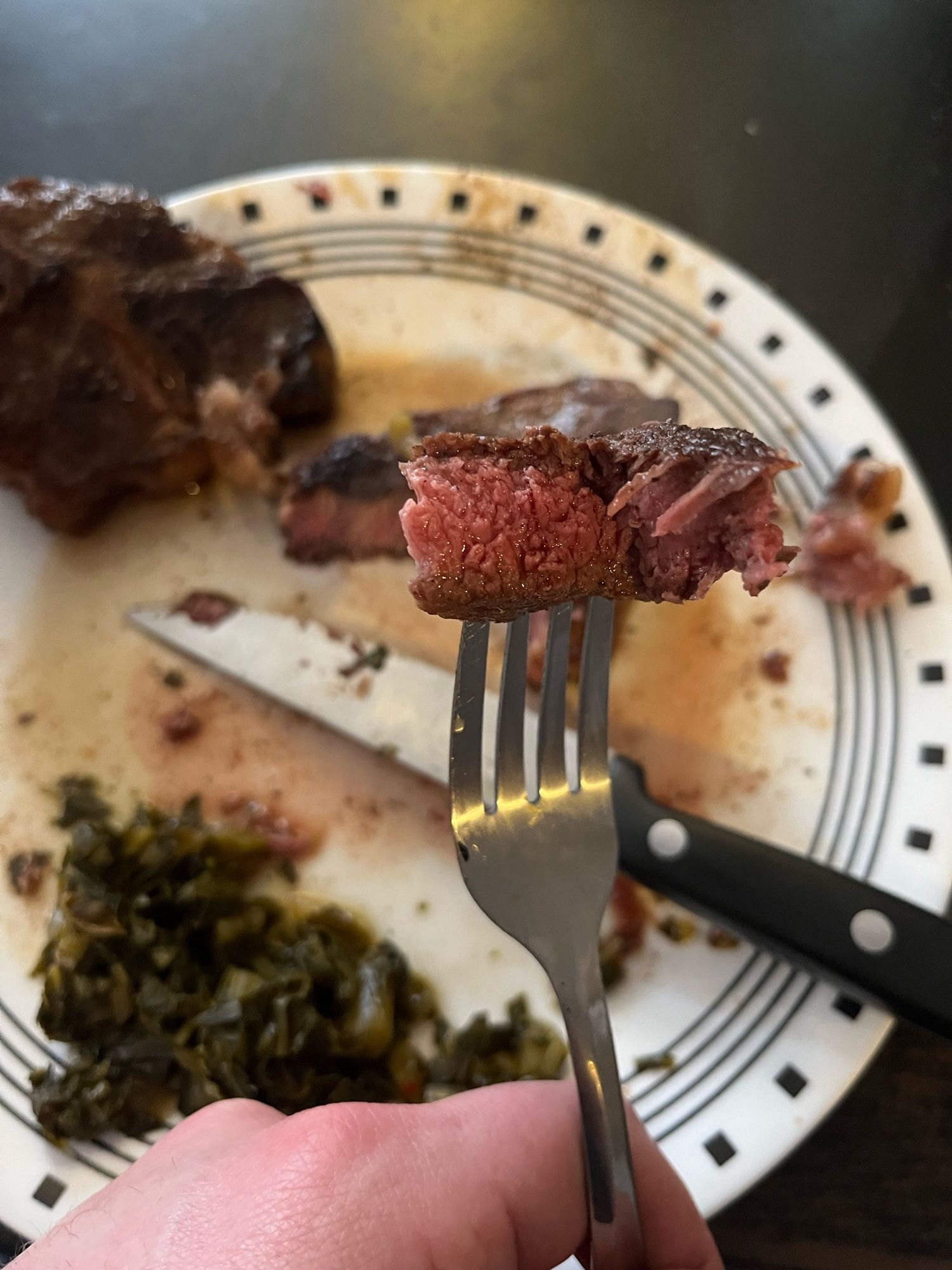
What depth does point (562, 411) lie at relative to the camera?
89.4 inches

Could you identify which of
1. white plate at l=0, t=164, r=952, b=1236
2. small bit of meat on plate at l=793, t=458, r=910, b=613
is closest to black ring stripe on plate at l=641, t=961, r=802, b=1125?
white plate at l=0, t=164, r=952, b=1236

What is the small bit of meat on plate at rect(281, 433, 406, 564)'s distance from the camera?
238 centimetres

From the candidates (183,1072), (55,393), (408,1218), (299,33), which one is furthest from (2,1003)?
(299,33)

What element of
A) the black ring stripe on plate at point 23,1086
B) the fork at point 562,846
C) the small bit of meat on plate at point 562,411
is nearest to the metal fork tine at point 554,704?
the fork at point 562,846

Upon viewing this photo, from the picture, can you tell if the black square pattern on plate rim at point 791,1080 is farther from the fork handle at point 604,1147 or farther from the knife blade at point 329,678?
the knife blade at point 329,678

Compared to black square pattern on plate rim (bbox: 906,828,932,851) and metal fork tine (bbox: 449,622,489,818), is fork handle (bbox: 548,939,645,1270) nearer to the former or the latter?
metal fork tine (bbox: 449,622,489,818)

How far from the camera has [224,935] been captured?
6.30 ft

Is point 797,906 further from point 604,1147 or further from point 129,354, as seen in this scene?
point 129,354

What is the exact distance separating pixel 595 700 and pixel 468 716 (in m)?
0.28

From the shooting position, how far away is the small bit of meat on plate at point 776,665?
2.28 metres

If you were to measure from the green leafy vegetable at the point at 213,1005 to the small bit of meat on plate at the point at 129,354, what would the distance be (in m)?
0.96

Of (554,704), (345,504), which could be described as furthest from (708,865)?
(345,504)

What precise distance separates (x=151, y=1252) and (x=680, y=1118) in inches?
45.4

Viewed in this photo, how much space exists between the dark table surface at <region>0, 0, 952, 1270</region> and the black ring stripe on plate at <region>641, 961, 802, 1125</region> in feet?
5.51
